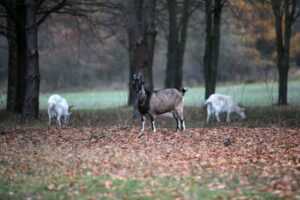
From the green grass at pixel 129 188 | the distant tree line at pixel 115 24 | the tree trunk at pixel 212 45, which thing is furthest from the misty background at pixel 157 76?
the green grass at pixel 129 188

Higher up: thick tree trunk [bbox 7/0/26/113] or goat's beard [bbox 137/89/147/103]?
thick tree trunk [bbox 7/0/26/113]

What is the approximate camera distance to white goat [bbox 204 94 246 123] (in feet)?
70.1

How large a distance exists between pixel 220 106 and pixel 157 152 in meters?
8.29

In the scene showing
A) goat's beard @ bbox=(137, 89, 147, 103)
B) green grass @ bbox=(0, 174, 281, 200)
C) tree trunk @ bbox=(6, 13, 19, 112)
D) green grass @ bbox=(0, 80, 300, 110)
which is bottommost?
green grass @ bbox=(0, 174, 281, 200)

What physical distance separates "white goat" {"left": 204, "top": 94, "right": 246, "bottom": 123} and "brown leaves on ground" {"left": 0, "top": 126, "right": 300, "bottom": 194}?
3.07m

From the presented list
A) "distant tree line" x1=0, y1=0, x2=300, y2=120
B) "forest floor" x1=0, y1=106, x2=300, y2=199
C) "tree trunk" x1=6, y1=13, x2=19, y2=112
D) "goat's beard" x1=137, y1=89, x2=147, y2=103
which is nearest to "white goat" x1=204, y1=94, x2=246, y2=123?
"distant tree line" x1=0, y1=0, x2=300, y2=120

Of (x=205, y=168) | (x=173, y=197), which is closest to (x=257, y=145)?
(x=205, y=168)

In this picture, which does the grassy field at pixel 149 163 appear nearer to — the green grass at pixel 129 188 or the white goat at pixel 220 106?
the green grass at pixel 129 188

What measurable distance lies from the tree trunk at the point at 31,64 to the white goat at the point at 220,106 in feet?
20.9

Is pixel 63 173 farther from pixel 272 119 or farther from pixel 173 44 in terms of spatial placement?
pixel 173 44

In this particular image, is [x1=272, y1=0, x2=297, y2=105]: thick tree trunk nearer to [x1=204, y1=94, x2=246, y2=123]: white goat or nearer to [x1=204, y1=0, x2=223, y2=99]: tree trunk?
[x1=204, y1=0, x2=223, y2=99]: tree trunk

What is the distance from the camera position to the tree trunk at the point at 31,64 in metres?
21.1

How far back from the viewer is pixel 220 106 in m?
21.4

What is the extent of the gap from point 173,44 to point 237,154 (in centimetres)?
1857
